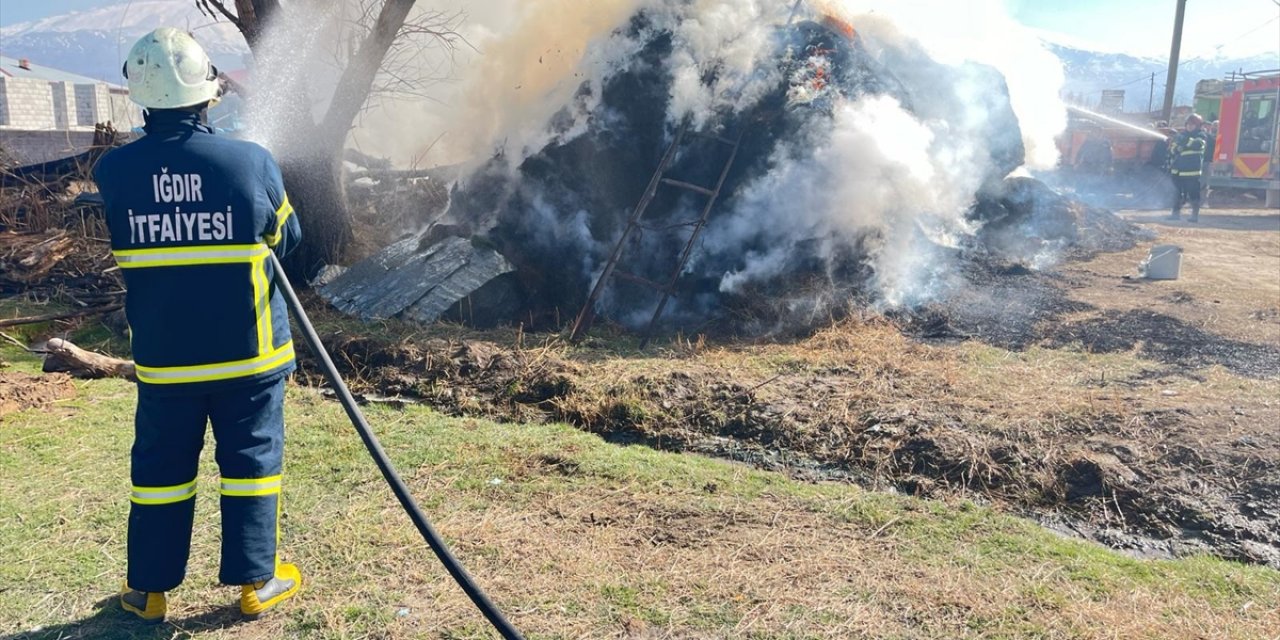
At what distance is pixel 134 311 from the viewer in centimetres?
300

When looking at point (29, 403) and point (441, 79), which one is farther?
point (441, 79)

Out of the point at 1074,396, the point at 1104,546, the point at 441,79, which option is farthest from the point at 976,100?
the point at 1104,546

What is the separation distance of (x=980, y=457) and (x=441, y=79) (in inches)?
382

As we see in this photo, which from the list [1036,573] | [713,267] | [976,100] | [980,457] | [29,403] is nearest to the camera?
[1036,573]

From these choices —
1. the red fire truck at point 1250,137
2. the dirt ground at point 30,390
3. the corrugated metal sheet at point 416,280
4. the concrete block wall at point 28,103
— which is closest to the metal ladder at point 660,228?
the corrugated metal sheet at point 416,280

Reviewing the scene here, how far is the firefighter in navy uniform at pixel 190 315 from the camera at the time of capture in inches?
115

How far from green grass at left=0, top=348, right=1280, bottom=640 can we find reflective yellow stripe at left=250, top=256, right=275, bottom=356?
1.07 meters

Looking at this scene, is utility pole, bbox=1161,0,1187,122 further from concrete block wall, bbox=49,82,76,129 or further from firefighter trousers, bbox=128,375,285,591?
concrete block wall, bbox=49,82,76,129

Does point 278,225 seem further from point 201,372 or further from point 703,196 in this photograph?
point 703,196

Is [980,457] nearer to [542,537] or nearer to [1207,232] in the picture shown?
[542,537]

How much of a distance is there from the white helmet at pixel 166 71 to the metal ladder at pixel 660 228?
4501 millimetres

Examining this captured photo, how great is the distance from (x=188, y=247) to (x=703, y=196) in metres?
6.21

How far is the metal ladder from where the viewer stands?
7523mm

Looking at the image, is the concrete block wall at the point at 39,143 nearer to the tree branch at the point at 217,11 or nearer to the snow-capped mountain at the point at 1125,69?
the tree branch at the point at 217,11
